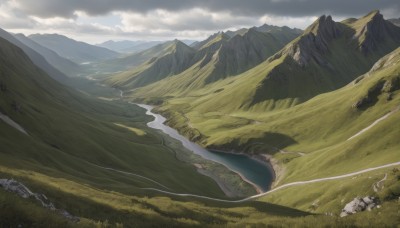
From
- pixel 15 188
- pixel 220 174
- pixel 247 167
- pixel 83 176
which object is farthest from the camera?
pixel 247 167

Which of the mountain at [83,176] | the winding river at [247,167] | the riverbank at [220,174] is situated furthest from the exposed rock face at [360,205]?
the winding river at [247,167]

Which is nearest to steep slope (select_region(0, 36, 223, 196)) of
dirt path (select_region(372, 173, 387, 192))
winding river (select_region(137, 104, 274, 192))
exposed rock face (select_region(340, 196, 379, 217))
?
winding river (select_region(137, 104, 274, 192))

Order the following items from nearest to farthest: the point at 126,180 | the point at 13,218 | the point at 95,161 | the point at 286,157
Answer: the point at 13,218, the point at 126,180, the point at 95,161, the point at 286,157

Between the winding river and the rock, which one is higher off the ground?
the rock

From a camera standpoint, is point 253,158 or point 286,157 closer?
point 286,157

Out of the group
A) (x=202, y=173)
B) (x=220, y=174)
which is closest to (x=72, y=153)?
(x=202, y=173)

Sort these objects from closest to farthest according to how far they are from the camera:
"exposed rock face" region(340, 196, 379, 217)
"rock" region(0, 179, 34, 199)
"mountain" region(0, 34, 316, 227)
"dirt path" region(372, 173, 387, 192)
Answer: "rock" region(0, 179, 34, 199) → "mountain" region(0, 34, 316, 227) → "exposed rock face" region(340, 196, 379, 217) → "dirt path" region(372, 173, 387, 192)

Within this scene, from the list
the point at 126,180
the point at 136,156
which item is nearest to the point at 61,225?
the point at 126,180

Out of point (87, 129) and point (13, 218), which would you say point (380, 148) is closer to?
point (87, 129)

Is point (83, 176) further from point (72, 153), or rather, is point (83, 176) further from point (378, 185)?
point (378, 185)

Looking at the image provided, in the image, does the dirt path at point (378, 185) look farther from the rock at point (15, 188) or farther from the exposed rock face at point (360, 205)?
the rock at point (15, 188)

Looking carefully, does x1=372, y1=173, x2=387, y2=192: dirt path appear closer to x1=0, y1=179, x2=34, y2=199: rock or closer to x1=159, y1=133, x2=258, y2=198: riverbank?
x1=159, y1=133, x2=258, y2=198: riverbank
